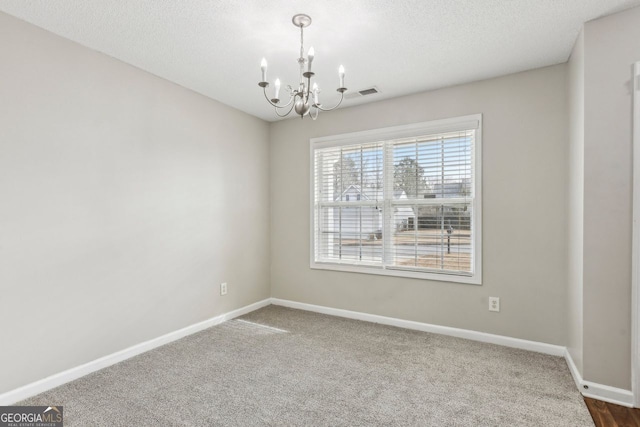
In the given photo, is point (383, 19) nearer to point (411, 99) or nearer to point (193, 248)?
point (411, 99)


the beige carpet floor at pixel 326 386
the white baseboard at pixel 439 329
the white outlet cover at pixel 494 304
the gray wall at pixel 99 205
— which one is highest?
the gray wall at pixel 99 205

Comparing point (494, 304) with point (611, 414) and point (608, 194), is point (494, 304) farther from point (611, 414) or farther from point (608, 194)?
point (608, 194)

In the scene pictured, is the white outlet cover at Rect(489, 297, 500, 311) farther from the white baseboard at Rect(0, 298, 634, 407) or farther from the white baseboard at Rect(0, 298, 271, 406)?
the white baseboard at Rect(0, 298, 271, 406)

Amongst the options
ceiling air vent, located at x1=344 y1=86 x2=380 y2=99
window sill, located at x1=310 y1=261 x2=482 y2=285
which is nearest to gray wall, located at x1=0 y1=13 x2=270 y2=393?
window sill, located at x1=310 y1=261 x2=482 y2=285

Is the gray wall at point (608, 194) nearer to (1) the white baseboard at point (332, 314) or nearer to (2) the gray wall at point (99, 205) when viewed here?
(1) the white baseboard at point (332, 314)

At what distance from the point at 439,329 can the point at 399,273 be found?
2.10 ft

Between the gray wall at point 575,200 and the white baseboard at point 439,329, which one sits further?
the white baseboard at point 439,329

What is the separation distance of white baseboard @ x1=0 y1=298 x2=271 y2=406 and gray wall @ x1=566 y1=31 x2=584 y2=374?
10.2 feet

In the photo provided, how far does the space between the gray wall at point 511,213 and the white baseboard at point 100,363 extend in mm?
1727

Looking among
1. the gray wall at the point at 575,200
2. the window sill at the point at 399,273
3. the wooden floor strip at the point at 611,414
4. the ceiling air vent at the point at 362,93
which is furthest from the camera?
the ceiling air vent at the point at 362,93

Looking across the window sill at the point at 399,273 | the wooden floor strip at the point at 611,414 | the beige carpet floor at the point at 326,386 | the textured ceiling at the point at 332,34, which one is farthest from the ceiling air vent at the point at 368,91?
the wooden floor strip at the point at 611,414

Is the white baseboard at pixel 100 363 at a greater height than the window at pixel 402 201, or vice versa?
the window at pixel 402 201

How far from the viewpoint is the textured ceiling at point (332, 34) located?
6.68 ft

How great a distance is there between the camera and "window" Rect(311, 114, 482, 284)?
3205 mm
